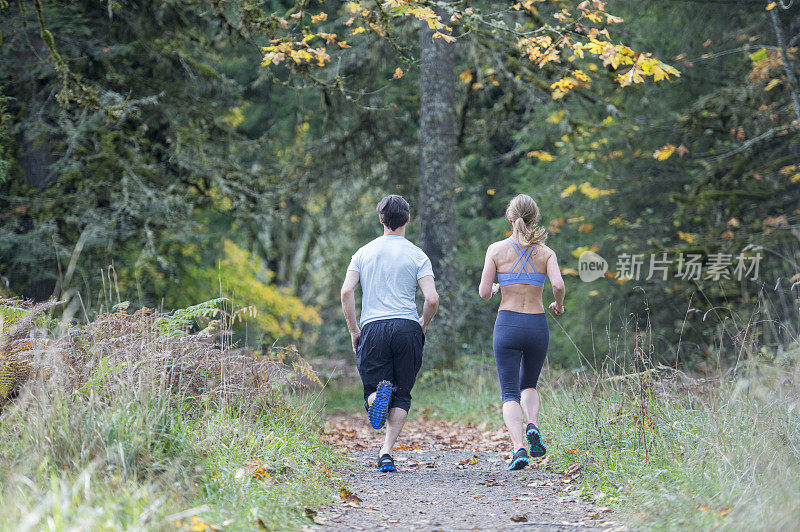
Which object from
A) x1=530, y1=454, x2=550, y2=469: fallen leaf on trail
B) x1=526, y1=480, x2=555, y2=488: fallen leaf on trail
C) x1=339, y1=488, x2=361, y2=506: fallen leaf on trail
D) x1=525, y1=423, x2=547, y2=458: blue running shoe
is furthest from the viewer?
x1=530, y1=454, x2=550, y2=469: fallen leaf on trail

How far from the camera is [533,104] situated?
12.7 metres

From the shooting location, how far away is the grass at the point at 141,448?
3.37 m

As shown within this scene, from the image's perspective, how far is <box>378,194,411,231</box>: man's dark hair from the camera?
599cm

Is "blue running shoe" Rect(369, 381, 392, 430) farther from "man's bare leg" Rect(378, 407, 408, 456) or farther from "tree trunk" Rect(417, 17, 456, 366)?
"tree trunk" Rect(417, 17, 456, 366)

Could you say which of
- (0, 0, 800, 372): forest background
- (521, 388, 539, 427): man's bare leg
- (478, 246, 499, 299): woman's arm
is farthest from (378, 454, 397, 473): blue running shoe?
(0, 0, 800, 372): forest background

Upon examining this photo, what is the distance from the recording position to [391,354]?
5926 millimetres

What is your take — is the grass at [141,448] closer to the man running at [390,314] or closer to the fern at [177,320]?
the fern at [177,320]

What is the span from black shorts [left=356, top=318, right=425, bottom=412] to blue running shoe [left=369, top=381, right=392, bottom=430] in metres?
0.12

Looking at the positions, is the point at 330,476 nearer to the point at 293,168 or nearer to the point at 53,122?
the point at 53,122

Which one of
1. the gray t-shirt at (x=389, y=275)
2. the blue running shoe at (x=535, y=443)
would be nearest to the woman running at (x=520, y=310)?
the blue running shoe at (x=535, y=443)

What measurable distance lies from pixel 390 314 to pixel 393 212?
82cm

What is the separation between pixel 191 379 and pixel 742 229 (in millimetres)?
8924

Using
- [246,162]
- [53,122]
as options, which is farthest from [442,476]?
[246,162]

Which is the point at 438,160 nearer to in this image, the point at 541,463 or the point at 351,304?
the point at 351,304
